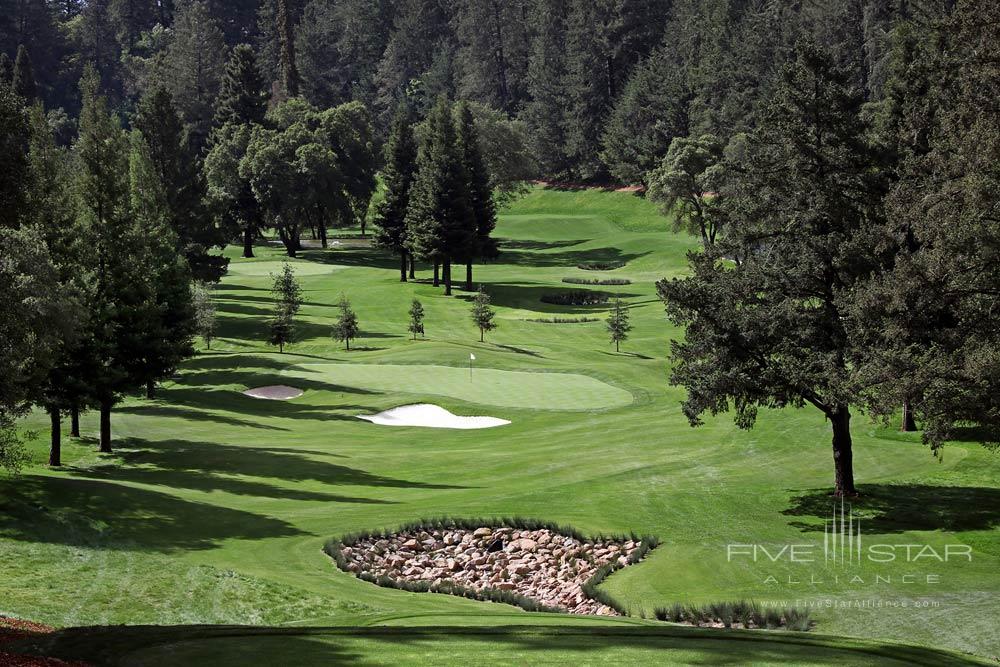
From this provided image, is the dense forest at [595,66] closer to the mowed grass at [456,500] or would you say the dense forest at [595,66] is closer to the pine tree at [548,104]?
the pine tree at [548,104]

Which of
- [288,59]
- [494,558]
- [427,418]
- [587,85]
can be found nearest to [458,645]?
[494,558]

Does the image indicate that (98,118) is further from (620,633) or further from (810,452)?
(620,633)

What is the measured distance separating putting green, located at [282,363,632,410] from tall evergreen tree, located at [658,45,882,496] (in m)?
19.4

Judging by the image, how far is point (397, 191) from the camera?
331 feet

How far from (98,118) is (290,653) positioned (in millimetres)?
35061

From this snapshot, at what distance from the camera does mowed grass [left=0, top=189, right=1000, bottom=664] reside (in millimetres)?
20219

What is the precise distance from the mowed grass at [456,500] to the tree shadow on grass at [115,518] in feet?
0.40

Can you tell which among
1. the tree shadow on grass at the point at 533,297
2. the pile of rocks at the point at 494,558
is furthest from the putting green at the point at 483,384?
the tree shadow on grass at the point at 533,297

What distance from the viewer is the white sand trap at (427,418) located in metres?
46.8

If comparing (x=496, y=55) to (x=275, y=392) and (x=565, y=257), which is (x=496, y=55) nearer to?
(x=565, y=257)

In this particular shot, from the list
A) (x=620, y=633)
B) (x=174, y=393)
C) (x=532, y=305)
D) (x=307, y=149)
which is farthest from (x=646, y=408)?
(x=307, y=149)

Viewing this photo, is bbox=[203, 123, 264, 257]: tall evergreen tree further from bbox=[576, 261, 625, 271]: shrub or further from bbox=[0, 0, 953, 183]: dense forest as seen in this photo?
bbox=[576, 261, 625, 271]: shrub

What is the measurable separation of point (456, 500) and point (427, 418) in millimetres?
16481

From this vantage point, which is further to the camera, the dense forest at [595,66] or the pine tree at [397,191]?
the dense forest at [595,66]
